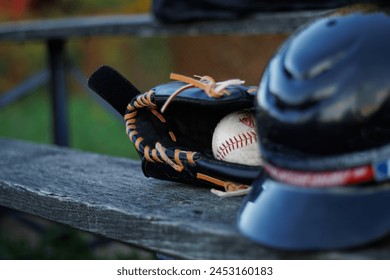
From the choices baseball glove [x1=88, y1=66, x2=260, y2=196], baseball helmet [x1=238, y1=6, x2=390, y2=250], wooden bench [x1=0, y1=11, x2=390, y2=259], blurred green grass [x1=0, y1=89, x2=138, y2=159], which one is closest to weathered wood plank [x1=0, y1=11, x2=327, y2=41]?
wooden bench [x1=0, y1=11, x2=390, y2=259]

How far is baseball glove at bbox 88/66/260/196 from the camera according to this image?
122 centimetres

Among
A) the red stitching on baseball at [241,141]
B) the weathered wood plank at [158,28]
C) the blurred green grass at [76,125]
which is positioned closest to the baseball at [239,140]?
the red stitching on baseball at [241,141]

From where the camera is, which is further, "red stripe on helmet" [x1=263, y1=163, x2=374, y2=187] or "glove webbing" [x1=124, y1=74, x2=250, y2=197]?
"glove webbing" [x1=124, y1=74, x2=250, y2=197]

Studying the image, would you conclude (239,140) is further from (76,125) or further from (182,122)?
(76,125)

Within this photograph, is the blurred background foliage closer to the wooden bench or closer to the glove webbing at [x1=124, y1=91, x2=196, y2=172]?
the wooden bench

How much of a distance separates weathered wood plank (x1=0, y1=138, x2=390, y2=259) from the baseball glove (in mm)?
37

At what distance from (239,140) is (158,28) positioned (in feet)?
4.61

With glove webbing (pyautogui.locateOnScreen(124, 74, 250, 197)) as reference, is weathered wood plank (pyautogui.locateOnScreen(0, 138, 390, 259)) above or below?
below

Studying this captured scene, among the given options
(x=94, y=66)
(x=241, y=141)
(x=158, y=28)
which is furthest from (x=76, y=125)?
(x=241, y=141)

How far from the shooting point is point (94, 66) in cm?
600

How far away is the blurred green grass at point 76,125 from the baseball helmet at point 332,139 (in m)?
3.47

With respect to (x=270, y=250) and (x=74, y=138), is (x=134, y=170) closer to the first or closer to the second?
(x=270, y=250)
